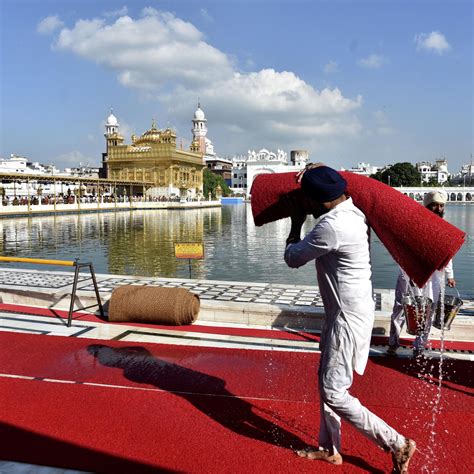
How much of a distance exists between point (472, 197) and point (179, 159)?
76979mm

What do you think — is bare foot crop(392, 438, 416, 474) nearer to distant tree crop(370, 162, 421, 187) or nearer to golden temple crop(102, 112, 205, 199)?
golden temple crop(102, 112, 205, 199)

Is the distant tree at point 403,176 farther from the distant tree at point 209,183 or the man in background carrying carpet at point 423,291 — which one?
the man in background carrying carpet at point 423,291

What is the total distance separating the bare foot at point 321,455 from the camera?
9.30 ft

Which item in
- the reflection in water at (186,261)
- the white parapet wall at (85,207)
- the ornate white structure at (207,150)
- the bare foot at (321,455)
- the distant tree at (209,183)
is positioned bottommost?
the reflection in water at (186,261)

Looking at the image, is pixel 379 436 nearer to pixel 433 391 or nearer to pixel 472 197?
pixel 433 391

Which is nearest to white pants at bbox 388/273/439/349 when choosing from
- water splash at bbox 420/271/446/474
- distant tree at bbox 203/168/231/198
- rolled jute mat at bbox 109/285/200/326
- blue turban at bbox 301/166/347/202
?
water splash at bbox 420/271/446/474

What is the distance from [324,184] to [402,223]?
1.86ft

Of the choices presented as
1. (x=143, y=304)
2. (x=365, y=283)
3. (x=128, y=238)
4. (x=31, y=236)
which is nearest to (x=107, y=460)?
(x=365, y=283)

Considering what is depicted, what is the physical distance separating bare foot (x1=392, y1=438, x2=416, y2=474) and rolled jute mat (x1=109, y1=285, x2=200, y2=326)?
356cm

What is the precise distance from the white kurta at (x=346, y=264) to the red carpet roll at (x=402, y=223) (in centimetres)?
22

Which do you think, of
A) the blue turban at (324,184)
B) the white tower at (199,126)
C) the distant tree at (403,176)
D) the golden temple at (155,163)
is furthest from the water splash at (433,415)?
the white tower at (199,126)

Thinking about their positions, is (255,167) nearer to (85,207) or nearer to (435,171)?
(435,171)

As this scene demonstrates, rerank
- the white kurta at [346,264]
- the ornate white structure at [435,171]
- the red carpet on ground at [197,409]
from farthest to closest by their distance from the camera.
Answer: the ornate white structure at [435,171]
the red carpet on ground at [197,409]
the white kurta at [346,264]

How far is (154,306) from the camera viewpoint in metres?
5.87
